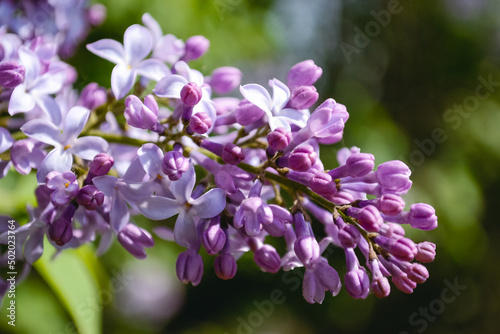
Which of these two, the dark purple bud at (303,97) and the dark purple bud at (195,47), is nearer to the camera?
the dark purple bud at (303,97)

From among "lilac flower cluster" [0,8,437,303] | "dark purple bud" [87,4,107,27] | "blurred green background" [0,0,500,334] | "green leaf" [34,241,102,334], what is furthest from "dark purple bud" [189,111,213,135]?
"blurred green background" [0,0,500,334]

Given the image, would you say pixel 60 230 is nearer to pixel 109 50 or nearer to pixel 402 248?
pixel 109 50

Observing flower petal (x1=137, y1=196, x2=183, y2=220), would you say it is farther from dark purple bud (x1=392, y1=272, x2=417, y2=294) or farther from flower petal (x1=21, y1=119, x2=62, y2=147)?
dark purple bud (x1=392, y1=272, x2=417, y2=294)

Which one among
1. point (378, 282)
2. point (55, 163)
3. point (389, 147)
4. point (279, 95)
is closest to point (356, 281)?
point (378, 282)

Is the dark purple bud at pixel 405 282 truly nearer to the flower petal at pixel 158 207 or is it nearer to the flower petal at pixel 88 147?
the flower petal at pixel 158 207

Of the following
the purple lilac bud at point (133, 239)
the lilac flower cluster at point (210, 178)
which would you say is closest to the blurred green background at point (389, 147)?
the lilac flower cluster at point (210, 178)
